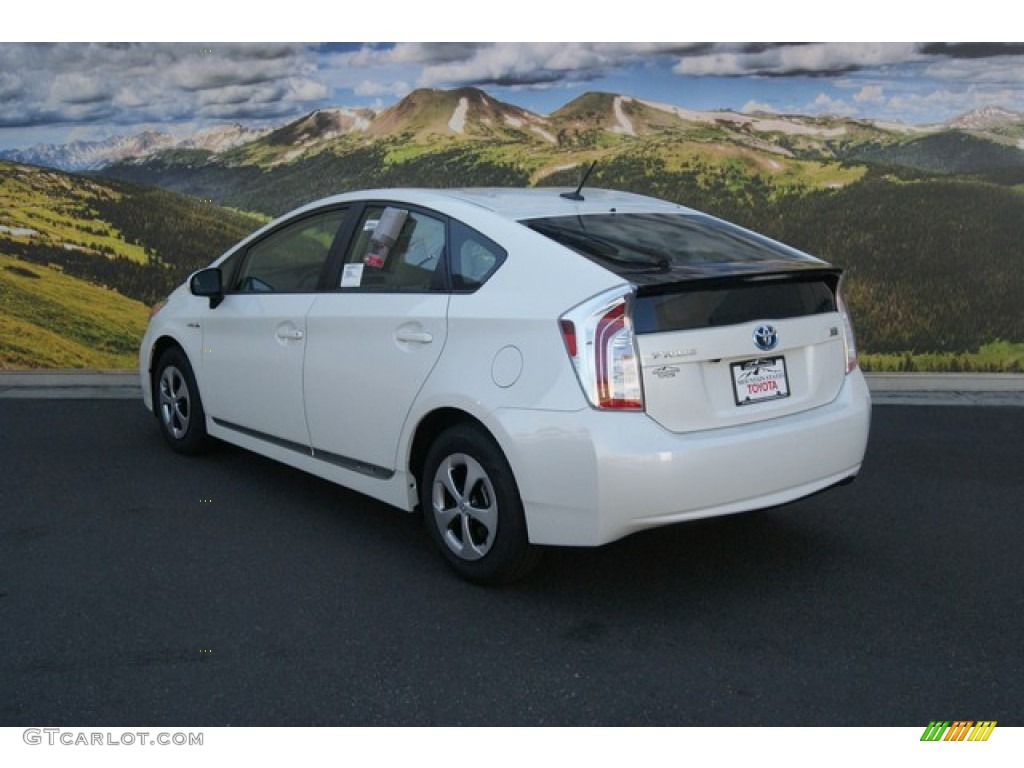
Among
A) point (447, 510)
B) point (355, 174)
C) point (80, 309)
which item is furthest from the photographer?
point (355, 174)

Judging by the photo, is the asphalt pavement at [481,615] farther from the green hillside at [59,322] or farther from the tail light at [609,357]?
the green hillside at [59,322]

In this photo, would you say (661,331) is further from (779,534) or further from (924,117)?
(924,117)

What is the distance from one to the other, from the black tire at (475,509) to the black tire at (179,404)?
2.19m

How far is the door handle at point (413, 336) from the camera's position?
15.4 feet

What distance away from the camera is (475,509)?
14.7 feet

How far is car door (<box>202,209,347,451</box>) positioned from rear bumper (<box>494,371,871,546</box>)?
1.60 m

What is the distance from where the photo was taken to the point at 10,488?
609cm

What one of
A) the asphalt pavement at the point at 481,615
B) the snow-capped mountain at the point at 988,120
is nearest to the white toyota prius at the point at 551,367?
the asphalt pavement at the point at 481,615

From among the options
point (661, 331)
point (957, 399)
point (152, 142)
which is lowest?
point (957, 399)

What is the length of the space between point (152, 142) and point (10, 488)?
5539mm

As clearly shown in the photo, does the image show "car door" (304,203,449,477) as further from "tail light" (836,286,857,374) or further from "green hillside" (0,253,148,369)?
"green hillside" (0,253,148,369)

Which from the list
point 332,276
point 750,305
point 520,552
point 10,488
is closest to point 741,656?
point 520,552
